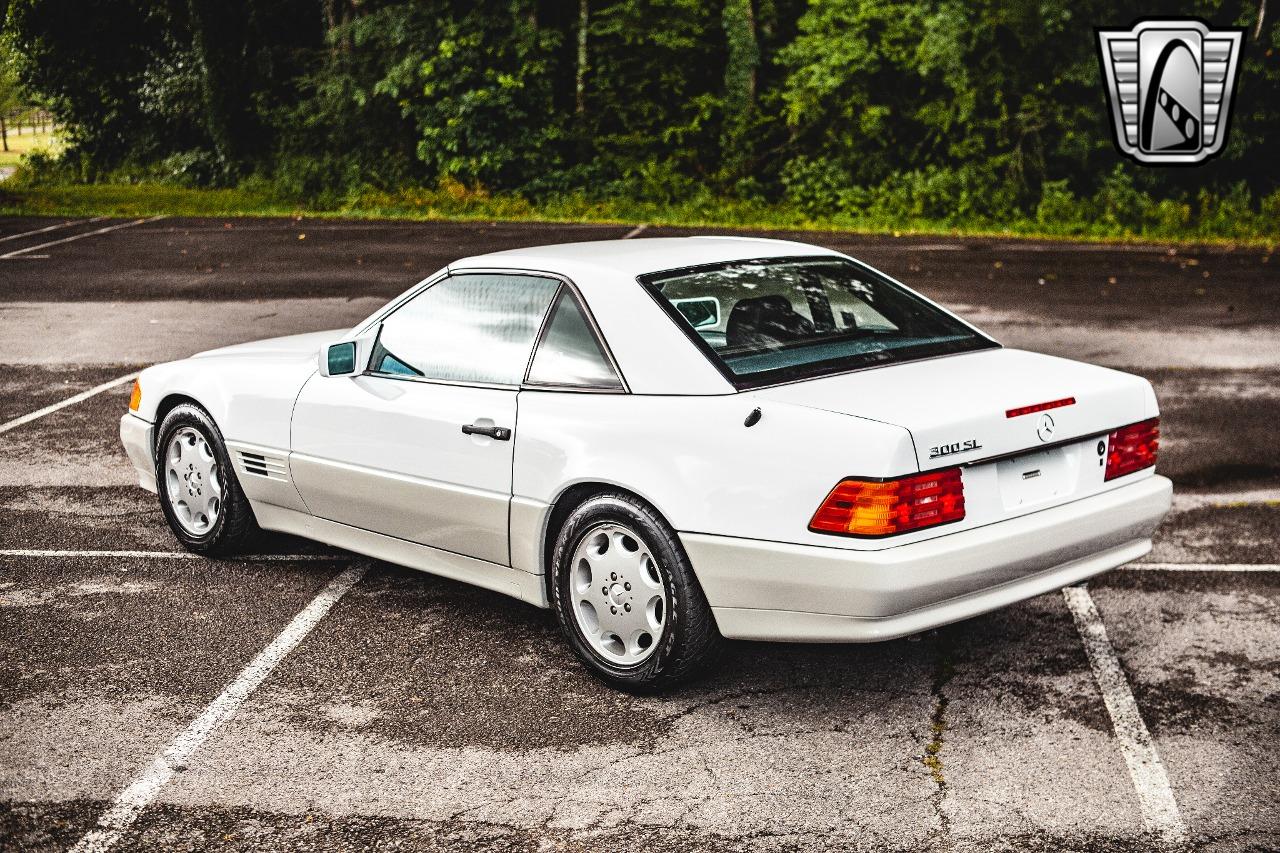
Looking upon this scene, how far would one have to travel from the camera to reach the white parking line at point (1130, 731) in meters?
3.82

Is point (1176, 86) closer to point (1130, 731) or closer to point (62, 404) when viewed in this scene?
point (62, 404)

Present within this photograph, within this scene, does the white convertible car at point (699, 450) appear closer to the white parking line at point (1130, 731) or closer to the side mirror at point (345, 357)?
the side mirror at point (345, 357)

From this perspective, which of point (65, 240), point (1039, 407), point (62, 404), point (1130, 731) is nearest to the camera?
point (1130, 731)

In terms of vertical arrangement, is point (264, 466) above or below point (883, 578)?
below

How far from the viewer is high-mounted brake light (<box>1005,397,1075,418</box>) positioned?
4.47 metres

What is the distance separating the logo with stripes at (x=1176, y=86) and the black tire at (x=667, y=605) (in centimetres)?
2181

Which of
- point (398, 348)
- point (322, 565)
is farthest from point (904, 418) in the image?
point (322, 565)

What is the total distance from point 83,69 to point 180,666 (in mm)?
36257

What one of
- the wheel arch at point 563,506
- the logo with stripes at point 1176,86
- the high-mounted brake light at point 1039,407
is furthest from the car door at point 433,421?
the logo with stripes at point 1176,86

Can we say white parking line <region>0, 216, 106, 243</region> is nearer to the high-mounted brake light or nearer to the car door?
the car door

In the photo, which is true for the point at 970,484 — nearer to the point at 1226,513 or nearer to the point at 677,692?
the point at 677,692

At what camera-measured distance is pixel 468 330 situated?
5398 mm

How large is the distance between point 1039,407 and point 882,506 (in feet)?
2.36

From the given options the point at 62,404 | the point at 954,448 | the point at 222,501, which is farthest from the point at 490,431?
the point at 62,404
